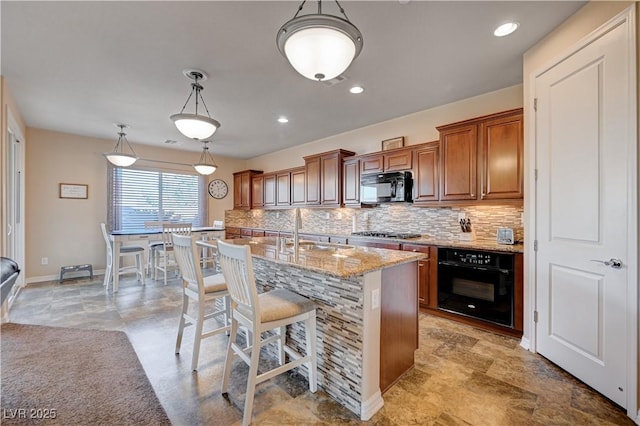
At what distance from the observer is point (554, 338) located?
2.25m

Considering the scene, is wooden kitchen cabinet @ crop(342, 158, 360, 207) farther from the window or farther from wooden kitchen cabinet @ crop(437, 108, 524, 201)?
the window

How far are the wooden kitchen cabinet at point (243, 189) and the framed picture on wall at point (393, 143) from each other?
351 cm

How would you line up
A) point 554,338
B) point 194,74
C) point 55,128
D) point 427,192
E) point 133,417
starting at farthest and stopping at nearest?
point 55,128 < point 427,192 < point 194,74 < point 554,338 < point 133,417

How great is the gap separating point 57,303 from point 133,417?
3.16 meters

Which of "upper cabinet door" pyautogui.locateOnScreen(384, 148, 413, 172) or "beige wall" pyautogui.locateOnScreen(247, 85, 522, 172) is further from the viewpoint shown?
"upper cabinet door" pyautogui.locateOnScreen(384, 148, 413, 172)

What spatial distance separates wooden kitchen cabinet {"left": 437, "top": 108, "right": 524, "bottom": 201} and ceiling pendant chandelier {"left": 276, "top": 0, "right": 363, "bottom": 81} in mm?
2238

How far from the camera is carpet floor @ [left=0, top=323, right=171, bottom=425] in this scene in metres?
1.70

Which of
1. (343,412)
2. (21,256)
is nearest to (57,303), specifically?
(21,256)

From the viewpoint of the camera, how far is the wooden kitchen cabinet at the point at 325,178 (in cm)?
477

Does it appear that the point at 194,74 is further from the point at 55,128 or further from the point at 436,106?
the point at 55,128

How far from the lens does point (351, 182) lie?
4.62m

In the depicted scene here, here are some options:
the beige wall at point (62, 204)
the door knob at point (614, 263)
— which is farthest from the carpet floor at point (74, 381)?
the door knob at point (614, 263)

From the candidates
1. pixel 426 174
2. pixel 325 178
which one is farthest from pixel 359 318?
pixel 325 178

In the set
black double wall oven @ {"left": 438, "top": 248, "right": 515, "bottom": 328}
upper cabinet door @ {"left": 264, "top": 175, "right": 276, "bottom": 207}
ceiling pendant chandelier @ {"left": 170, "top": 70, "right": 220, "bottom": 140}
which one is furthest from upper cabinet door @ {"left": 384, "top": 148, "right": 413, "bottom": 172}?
upper cabinet door @ {"left": 264, "top": 175, "right": 276, "bottom": 207}
